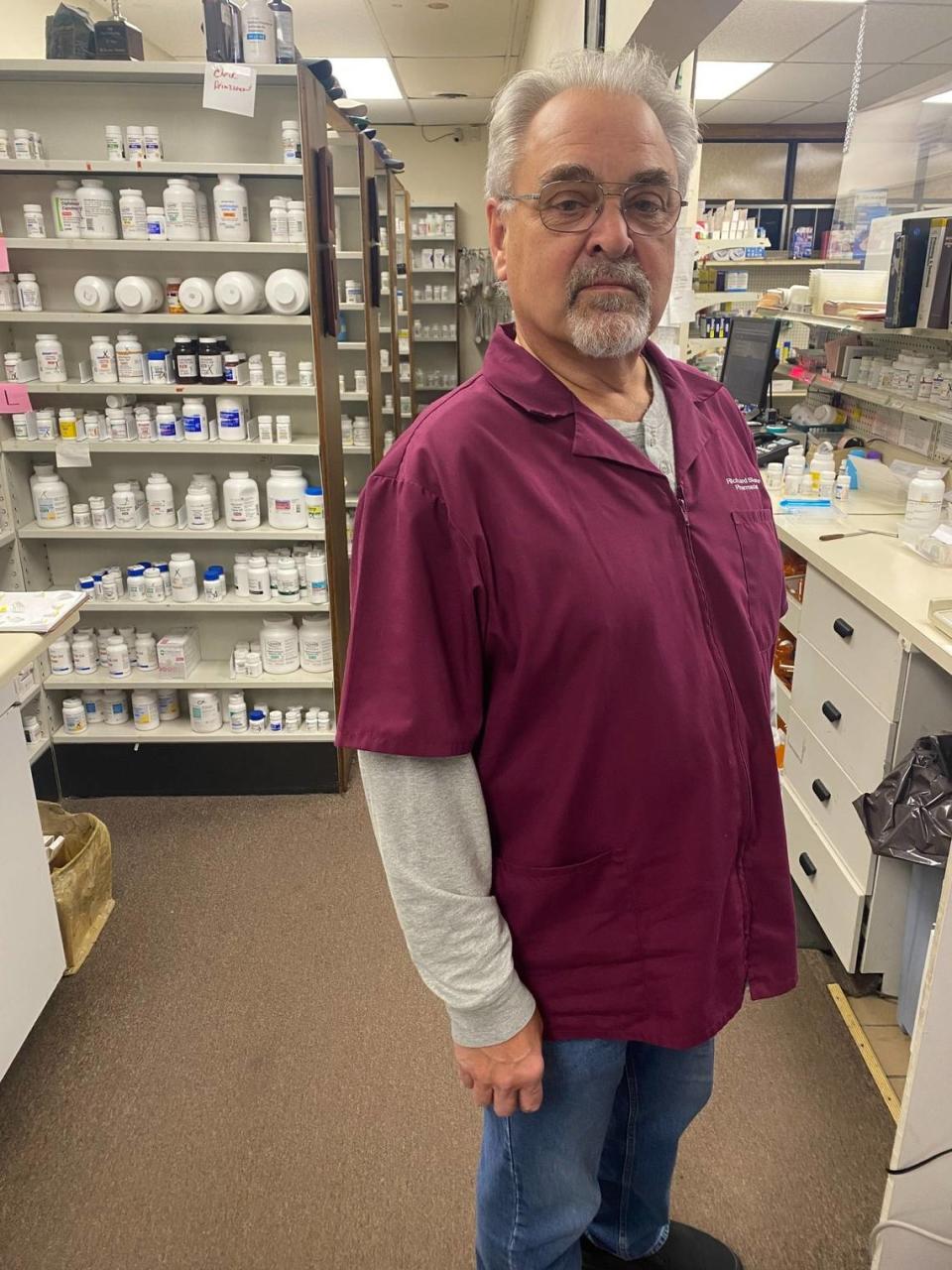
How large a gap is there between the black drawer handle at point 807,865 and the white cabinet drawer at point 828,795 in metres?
0.10

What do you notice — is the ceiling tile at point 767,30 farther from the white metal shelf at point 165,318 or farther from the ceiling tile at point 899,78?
the white metal shelf at point 165,318

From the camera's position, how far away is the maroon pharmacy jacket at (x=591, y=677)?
0.86 metres

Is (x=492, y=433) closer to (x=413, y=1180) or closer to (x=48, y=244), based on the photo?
(x=413, y=1180)

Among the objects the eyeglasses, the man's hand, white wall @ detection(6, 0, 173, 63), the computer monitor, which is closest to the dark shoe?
Answer: the man's hand

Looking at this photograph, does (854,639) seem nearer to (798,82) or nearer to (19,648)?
(19,648)

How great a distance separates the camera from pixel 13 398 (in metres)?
2.61

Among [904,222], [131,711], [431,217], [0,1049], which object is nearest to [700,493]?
[0,1049]

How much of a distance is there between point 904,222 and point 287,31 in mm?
1828

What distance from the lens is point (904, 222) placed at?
2.52m

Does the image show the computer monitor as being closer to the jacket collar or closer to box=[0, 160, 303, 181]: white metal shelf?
box=[0, 160, 303, 181]: white metal shelf

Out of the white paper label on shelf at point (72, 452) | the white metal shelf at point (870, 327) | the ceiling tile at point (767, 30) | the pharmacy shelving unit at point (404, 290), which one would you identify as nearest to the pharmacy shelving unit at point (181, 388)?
the white paper label on shelf at point (72, 452)

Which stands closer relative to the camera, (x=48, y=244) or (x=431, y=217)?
(x=48, y=244)

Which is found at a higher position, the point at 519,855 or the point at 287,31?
the point at 287,31

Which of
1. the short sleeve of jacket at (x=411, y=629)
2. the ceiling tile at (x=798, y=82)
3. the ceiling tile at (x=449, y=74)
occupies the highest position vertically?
the ceiling tile at (x=449, y=74)
